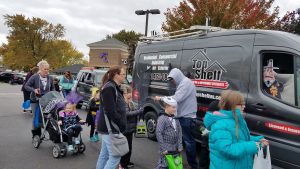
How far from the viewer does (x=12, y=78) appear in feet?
→ 134

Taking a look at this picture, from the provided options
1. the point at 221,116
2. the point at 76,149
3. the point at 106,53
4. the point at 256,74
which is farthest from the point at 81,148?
the point at 106,53

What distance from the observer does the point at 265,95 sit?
5.13 meters

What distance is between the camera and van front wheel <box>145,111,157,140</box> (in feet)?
25.3

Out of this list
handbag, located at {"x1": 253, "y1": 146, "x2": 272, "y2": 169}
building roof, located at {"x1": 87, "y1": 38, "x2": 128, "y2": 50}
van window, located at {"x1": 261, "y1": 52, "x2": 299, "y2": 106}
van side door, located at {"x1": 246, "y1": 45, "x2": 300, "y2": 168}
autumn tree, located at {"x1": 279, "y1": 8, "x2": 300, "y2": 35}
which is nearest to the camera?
handbag, located at {"x1": 253, "y1": 146, "x2": 272, "y2": 169}

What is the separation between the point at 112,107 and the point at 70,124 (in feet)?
8.39

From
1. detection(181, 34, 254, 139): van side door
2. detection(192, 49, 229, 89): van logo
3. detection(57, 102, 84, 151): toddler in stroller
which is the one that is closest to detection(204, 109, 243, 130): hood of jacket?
detection(181, 34, 254, 139): van side door

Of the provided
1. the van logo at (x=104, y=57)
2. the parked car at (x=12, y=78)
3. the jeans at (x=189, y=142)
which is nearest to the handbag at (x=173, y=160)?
the jeans at (x=189, y=142)

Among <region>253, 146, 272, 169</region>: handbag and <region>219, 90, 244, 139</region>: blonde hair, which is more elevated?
<region>219, 90, 244, 139</region>: blonde hair

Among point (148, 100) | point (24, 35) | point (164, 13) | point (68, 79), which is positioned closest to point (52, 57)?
point (24, 35)

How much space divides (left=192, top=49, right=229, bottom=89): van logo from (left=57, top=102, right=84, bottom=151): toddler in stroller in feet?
8.16

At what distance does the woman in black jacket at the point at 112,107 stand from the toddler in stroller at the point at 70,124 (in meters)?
1.93

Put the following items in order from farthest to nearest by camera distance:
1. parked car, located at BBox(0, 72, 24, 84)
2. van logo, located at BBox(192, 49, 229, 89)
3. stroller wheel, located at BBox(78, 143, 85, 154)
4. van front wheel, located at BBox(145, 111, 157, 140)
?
parked car, located at BBox(0, 72, 24, 84) < van front wheel, located at BBox(145, 111, 157, 140) < stroller wheel, located at BBox(78, 143, 85, 154) < van logo, located at BBox(192, 49, 229, 89)

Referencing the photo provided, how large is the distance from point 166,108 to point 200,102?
69.9 inches

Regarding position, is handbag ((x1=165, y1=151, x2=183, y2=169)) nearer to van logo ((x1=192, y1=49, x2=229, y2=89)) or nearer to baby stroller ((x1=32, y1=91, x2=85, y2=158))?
van logo ((x1=192, y1=49, x2=229, y2=89))
